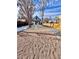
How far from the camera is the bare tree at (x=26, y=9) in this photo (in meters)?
1.46

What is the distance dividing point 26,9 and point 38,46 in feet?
1.22

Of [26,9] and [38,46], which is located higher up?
[26,9]

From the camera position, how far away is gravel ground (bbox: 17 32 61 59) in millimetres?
1468

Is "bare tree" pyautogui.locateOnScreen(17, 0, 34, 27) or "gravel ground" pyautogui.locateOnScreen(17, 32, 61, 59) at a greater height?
"bare tree" pyautogui.locateOnScreen(17, 0, 34, 27)

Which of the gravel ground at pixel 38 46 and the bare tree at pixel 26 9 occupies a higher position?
the bare tree at pixel 26 9

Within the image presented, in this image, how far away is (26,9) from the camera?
4.85ft

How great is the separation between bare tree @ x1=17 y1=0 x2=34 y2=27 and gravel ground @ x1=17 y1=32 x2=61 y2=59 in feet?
0.50

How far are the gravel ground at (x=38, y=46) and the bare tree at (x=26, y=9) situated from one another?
0.15 meters

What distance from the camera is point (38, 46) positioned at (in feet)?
4.86

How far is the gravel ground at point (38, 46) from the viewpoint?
4.82ft
